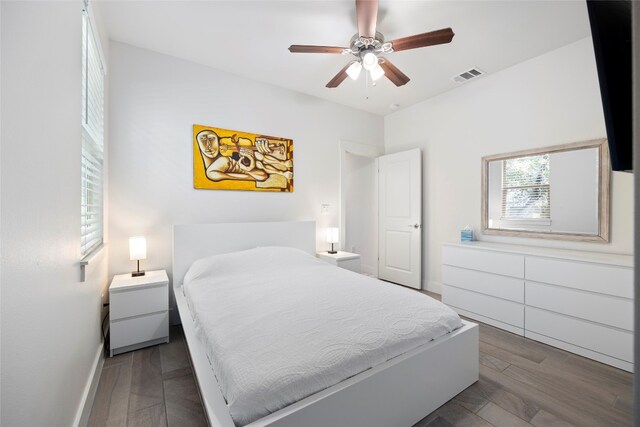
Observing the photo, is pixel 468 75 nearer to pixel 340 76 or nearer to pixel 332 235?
pixel 340 76

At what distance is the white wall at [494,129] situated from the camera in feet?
7.92

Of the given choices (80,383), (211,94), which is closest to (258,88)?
(211,94)

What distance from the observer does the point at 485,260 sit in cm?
277

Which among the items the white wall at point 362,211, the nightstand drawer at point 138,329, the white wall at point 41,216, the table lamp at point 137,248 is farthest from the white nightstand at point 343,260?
the white wall at point 41,216

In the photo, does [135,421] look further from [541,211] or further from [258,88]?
[541,211]

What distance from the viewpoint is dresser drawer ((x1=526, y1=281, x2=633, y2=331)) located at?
1.98 m

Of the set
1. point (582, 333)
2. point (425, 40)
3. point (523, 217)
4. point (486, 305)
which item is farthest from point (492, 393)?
point (425, 40)

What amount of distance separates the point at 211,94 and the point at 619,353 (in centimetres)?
420

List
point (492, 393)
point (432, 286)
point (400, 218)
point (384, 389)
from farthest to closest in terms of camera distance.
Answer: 1. point (400, 218)
2. point (432, 286)
3. point (492, 393)
4. point (384, 389)

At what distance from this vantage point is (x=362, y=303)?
1722mm

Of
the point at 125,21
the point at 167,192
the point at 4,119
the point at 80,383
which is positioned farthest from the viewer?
the point at 167,192

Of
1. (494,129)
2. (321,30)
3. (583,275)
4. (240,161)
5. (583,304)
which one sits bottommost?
(583,304)

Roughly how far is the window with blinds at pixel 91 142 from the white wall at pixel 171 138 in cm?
28

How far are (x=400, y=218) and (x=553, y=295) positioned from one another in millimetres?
→ 2034
